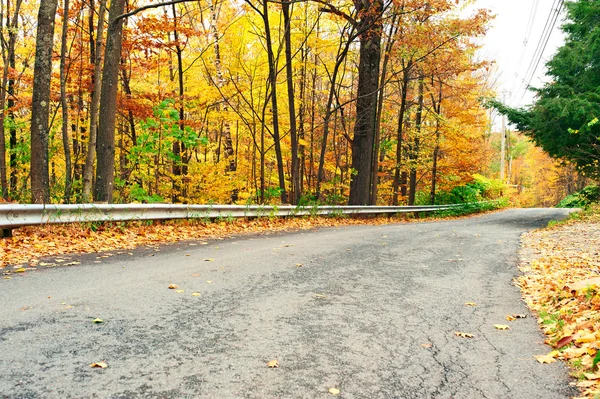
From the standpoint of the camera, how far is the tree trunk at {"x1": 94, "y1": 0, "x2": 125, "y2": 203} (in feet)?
33.8

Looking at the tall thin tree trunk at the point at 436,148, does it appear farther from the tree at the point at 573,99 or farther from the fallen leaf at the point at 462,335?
the fallen leaf at the point at 462,335

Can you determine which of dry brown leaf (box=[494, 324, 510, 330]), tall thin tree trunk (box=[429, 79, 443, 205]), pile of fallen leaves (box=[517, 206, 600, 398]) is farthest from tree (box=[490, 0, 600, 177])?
dry brown leaf (box=[494, 324, 510, 330])

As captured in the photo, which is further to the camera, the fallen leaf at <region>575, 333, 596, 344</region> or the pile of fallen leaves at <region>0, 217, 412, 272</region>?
the pile of fallen leaves at <region>0, 217, 412, 272</region>

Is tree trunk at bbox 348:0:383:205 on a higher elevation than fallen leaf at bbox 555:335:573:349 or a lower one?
higher

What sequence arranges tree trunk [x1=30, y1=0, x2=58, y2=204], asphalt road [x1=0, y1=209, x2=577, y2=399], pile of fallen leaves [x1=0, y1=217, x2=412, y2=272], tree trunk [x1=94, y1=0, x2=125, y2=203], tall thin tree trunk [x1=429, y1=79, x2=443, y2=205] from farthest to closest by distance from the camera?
tall thin tree trunk [x1=429, y1=79, x2=443, y2=205] < tree trunk [x1=94, y1=0, x2=125, y2=203] < tree trunk [x1=30, y1=0, x2=58, y2=204] < pile of fallen leaves [x1=0, y1=217, x2=412, y2=272] < asphalt road [x1=0, y1=209, x2=577, y2=399]

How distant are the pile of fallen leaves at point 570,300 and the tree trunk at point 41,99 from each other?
906 cm

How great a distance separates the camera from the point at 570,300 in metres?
4.86

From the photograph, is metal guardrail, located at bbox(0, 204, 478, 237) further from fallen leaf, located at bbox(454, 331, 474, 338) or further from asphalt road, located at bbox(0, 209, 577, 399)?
fallen leaf, located at bbox(454, 331, 474, 338)

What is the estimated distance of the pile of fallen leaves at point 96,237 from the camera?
6.41 metres

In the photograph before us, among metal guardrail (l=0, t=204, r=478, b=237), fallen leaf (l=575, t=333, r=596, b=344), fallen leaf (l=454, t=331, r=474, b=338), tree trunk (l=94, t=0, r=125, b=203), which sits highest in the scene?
tree trunk (l=94, t=0, r=125, b=203)

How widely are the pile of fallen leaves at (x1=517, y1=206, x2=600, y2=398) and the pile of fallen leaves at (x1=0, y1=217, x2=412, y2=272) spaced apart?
5.84 meters

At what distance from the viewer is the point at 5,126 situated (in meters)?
15.1

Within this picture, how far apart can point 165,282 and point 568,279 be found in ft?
17.3

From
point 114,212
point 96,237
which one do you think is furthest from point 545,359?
point 114,212
